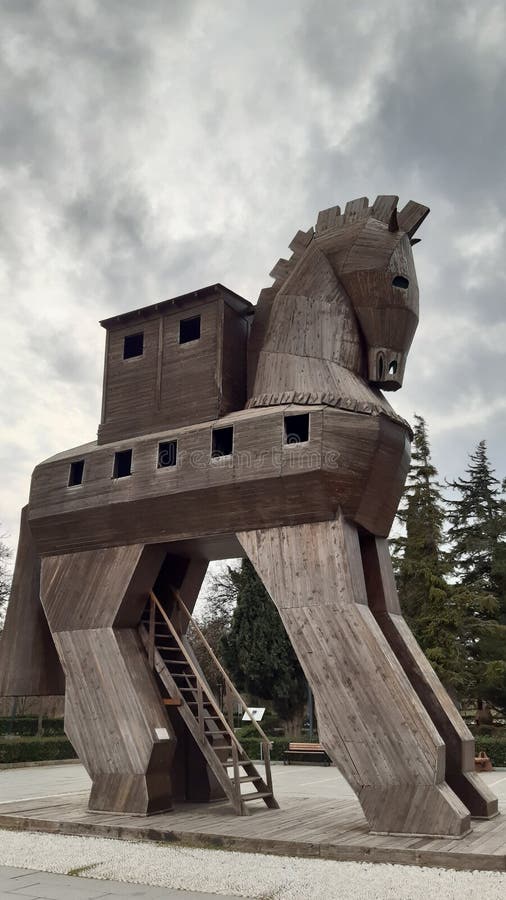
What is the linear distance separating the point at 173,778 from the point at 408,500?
22.4 m

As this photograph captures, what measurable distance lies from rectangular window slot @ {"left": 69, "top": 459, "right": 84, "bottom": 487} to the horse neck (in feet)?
12.2

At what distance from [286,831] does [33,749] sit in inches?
755

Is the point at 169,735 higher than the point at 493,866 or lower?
higher

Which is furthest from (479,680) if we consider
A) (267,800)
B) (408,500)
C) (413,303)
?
(413,303)

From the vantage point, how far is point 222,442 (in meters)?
12.0

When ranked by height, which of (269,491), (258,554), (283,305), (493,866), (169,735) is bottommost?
(493,866)

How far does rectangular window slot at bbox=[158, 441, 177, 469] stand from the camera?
12.3 m

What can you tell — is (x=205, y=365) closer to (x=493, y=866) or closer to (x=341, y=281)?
(x=341, y=281)

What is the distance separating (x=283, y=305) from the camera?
12.3 metres

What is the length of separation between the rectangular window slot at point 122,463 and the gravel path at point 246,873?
17.7ft

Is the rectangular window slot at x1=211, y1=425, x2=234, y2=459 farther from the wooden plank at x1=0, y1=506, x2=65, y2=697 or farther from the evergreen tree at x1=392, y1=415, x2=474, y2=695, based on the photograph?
the evergreen tree at x1=392, y1=415, x2=474, y2=695

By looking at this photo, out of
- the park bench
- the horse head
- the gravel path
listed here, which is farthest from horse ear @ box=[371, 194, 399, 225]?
the park bench

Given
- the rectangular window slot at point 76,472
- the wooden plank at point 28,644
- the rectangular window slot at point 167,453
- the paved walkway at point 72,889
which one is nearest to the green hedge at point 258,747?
the wooden plank at point 28,644

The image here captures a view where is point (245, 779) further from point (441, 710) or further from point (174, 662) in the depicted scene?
point (441, 710)
